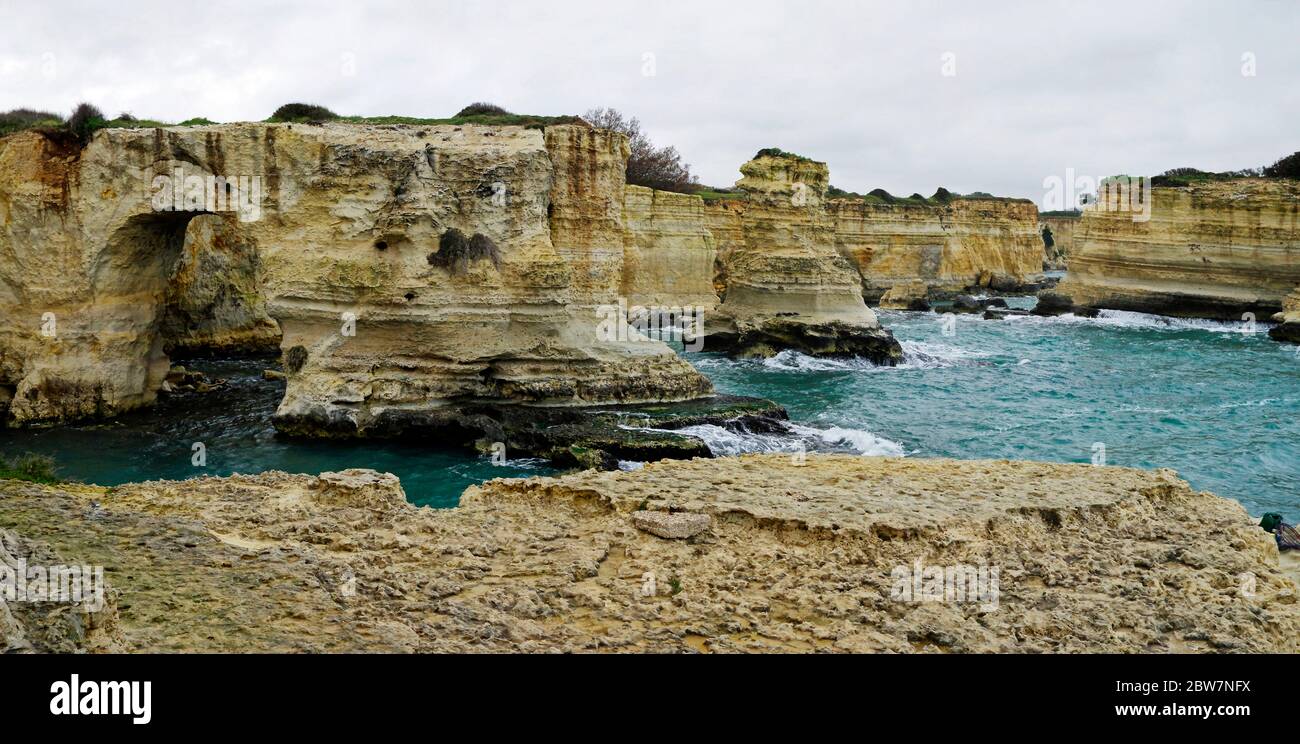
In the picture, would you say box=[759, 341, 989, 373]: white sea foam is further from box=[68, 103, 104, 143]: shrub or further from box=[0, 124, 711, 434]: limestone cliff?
box=[68, 103, 104, 143]: shrub

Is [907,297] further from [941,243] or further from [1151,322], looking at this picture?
[1151,322]

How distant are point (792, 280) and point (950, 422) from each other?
11.7 meters

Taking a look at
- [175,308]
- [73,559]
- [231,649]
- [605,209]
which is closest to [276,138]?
[605,209]

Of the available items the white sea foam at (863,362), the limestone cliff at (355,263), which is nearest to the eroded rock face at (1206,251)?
the white sea foam at (863,362)

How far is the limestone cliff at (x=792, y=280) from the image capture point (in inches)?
1265

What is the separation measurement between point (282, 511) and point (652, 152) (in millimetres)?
51834

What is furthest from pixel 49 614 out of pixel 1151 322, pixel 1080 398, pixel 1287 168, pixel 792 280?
pixel 1287 168

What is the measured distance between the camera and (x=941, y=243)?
204ft

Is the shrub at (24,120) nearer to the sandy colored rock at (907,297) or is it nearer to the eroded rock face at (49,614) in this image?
the eroded rock face at (49,614)

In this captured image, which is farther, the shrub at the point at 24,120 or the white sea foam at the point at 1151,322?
the white sea foam at the point at 1151,322

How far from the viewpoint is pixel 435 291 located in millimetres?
19141

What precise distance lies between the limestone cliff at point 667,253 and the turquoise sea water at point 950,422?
8126 millimetres

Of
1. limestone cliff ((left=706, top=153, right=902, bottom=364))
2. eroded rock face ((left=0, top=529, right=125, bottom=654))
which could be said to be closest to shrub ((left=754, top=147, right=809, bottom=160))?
limestone cliff ((left=706, top=153, right=902, bottom=364))
